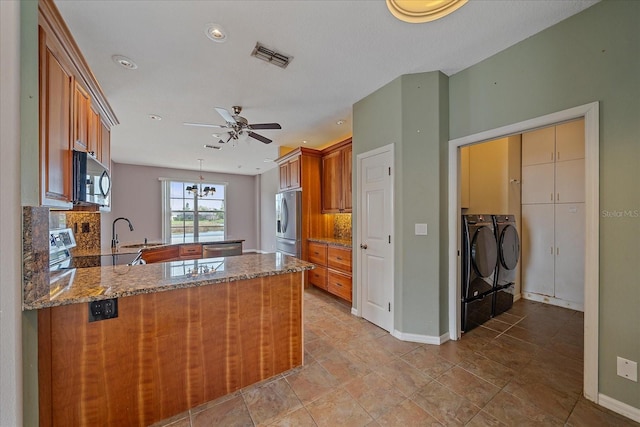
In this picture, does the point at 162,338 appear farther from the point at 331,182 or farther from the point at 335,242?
the point at 331,182

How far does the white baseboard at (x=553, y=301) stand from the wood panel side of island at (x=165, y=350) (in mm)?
3797

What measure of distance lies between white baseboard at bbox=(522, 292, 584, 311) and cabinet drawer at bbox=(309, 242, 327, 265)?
10.4 ft

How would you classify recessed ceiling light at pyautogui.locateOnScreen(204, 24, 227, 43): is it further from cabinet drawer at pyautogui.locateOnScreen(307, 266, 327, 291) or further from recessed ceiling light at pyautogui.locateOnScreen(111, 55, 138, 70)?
cabinet drawer at pyautogui.locateOnScreen(307, 266, 327, 291)

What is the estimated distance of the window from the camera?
24.7 feet

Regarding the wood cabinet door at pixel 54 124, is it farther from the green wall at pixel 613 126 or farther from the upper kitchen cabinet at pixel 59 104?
the green wall at pixel 613 126

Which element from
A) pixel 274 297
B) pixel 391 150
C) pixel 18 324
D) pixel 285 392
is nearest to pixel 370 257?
pixel 391 150

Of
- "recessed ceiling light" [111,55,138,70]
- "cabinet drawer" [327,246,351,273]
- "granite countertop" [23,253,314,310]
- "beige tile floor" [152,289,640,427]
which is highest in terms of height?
"recessed ceiling light" [111,55,138,70]

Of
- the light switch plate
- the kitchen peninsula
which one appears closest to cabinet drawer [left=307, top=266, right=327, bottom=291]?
the light switch plate

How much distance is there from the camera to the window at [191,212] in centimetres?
753

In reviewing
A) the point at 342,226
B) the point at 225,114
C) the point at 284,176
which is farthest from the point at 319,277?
the point at 225,114

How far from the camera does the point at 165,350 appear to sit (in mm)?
1593

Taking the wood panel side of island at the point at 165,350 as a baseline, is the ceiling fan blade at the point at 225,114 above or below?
above

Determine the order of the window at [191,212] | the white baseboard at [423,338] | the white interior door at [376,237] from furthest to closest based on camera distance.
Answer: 1. the window at [191,212]
2. the white interior door at [376,237]
3. the white baseboard at [423,338]

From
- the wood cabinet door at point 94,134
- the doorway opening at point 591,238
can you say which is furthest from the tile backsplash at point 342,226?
the wood cabinet door at point 94,134
